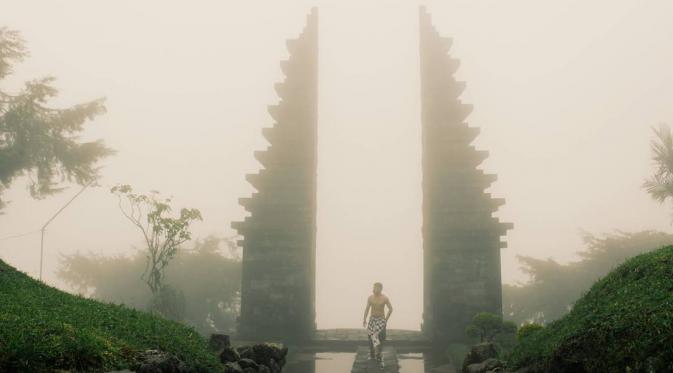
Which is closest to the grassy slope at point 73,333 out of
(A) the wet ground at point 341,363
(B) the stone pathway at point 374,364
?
(B) the stone pathway at point 374,364

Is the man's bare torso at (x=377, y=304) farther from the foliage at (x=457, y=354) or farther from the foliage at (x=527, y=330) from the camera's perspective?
the foliage at (x=527, y=330)

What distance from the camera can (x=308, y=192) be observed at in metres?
19.7

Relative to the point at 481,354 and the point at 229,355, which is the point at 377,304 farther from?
the point at 229,355

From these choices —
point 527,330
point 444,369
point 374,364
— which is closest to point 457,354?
point 444,369

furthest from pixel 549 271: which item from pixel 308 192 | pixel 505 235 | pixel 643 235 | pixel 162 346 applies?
pixel 162 346

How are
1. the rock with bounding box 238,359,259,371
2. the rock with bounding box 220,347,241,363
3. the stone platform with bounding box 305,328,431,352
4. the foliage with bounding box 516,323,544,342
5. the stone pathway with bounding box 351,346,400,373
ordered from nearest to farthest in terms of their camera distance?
the rock with bounding box 238,359,259,371 < the rock with bounding box 220,347,241,363 < the foliage with bounding box 516,323,544,342 < the stone pathway with bounding box 351,346,400,373 < the stone platform with bounding box 305,328,431,352

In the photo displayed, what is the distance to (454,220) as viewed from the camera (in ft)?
63.2

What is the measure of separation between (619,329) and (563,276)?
30485mm

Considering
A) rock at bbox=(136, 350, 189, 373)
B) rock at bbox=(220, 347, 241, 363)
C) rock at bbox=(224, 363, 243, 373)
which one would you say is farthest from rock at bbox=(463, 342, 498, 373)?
rock at bbox=(136, 350, 189, 373)

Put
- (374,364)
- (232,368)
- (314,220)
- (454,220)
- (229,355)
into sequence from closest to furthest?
(232,368) < (229,355) < (374,364) < (454,220) < (314,220)

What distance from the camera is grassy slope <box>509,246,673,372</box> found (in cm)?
639

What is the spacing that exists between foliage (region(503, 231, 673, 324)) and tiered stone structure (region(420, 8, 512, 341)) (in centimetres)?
1720

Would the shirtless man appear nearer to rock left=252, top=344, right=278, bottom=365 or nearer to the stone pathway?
the stone pathway

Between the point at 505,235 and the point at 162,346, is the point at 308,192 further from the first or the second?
the point at 162,346
